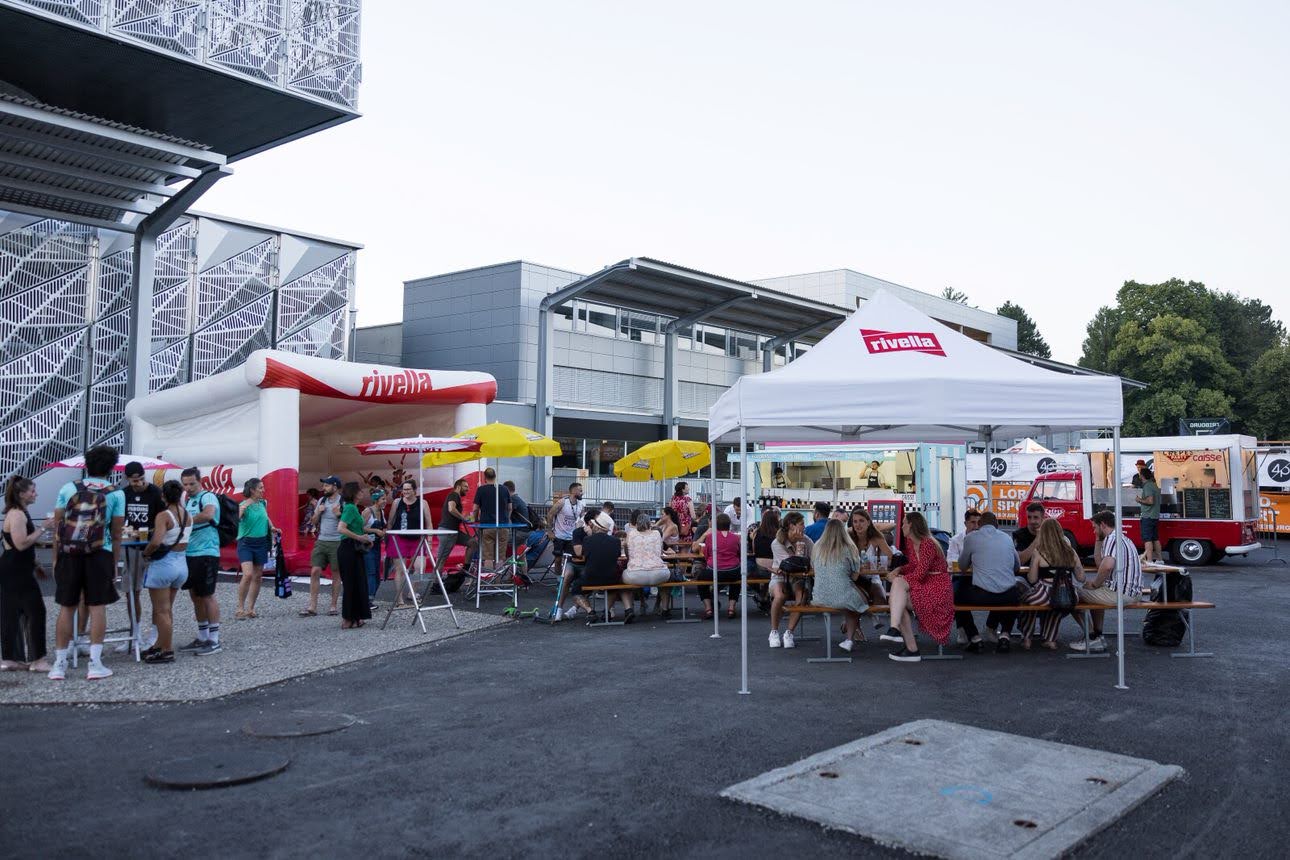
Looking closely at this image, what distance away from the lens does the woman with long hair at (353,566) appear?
35.6ft

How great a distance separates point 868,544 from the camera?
9.99 meters

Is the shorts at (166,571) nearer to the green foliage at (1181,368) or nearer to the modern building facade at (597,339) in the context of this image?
the modern building facade at (597,339)

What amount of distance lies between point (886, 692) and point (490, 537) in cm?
987

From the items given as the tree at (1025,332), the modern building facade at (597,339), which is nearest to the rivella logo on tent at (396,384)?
the modern building facade at (597,339)

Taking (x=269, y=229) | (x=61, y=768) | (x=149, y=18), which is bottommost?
(x=61, y=768)

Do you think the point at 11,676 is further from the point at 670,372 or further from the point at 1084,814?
the point at 670,372

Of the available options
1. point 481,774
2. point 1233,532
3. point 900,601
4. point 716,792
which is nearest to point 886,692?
point 900,601

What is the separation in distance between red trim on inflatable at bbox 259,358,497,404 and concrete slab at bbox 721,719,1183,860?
11884 millimetres

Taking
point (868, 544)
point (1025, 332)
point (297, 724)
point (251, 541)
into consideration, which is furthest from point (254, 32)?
point (1025, 332)

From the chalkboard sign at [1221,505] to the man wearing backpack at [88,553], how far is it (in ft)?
64.0

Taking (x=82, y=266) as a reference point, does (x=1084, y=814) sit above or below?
below

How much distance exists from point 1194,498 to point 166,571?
1928 cm

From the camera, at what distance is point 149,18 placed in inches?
682

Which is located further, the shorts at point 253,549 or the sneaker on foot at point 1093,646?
the shorts at point 253,549
